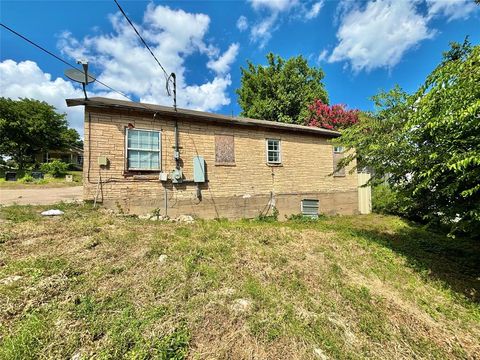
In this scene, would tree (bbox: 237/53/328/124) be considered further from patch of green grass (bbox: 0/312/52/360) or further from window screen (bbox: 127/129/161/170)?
patch of green grass (bbox: 0/312/52/360)

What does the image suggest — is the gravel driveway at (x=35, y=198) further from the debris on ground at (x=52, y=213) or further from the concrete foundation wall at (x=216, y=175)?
the concrete foundation wall at (x=216, y=175)

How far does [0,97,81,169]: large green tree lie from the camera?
78.6 ft

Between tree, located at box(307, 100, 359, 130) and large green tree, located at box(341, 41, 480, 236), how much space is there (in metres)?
16.4

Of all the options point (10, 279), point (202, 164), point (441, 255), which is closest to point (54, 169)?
point (202, 164)

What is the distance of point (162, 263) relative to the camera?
4.01 m

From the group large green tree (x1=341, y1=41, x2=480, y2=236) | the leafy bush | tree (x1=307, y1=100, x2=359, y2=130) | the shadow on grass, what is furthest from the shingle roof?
the leafy bush

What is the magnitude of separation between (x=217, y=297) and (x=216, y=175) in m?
5.80

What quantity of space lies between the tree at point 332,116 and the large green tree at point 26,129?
31.1 meters

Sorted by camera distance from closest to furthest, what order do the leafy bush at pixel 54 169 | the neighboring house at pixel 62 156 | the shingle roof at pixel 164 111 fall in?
the shingle roof at pixel 164 111
the leafy bush at pixel 54 169
the neighboring house at pixel 62 156

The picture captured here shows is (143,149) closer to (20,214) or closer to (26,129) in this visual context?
(20,214)

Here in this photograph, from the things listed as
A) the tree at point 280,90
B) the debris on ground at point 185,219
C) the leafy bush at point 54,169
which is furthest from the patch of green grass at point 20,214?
the tree at point 280,90

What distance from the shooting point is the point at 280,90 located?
2167cm

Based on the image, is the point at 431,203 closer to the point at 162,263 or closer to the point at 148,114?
the point at 162,263

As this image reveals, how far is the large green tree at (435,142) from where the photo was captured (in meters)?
2.92
